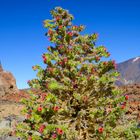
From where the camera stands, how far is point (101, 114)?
15.6 meters

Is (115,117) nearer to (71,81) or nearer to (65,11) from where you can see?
(71,81)

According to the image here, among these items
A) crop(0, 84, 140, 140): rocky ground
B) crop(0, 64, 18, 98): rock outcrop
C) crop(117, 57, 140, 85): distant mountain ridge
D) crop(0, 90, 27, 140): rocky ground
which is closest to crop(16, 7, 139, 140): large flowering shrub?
crop(0, 84, 140, 140): rocky ground

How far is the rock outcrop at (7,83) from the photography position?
188 ft

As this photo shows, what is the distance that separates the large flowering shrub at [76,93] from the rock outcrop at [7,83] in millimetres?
41462

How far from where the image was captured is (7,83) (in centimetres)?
5841

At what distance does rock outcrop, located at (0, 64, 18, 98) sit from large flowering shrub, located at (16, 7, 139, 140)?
41462 millimetres

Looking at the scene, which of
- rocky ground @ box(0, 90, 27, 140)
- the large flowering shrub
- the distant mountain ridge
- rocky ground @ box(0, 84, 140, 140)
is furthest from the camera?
the distant mountain ridge

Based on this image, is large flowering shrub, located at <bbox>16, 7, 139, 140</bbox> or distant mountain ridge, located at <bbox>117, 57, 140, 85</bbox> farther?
distant mountain ridge, located at <bbox>117, 57, 140, 85</bbox>

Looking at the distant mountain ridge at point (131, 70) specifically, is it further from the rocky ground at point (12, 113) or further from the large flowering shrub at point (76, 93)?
the large flowering shrub at point (76, 93)

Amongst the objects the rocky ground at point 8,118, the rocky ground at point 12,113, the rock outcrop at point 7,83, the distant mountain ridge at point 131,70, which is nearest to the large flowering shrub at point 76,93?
the rocky ground at point 12,113

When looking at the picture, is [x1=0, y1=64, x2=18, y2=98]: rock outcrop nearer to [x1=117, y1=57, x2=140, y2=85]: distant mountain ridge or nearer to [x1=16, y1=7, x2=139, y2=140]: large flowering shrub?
[x1=16, y1=7, x2=139, y2=140]: large flowering shrub

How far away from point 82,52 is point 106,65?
1.16 metres

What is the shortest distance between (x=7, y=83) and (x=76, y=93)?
43917 millimetres

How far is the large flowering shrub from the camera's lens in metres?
15.5
